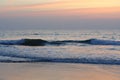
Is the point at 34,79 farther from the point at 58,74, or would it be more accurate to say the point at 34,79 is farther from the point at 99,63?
the point at 99,63

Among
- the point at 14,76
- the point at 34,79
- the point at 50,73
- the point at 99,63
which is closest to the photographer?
the point at 34,79

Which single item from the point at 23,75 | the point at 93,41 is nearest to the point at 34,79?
the point at 23,75

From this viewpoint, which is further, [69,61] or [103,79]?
[69,61]

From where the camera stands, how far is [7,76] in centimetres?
A: 1041

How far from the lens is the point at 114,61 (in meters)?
15.0

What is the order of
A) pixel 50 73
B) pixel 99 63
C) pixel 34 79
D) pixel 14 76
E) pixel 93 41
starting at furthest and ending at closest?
pixel 93 41 → pixel 99 63 → pixel 50 73 → pixel 14 76 → pixel 34 79

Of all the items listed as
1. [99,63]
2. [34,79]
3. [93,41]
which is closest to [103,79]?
[34,79]

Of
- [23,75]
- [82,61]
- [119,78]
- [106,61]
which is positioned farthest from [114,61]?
[23,75]

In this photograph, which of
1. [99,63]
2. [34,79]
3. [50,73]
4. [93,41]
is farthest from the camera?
[93,41]

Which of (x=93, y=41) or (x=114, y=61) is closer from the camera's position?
(x=114, y=61)

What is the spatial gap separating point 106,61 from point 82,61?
134 centimetres

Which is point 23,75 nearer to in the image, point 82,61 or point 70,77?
point 70,77

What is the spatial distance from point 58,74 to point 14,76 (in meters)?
1.73

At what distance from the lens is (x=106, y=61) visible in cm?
1516
